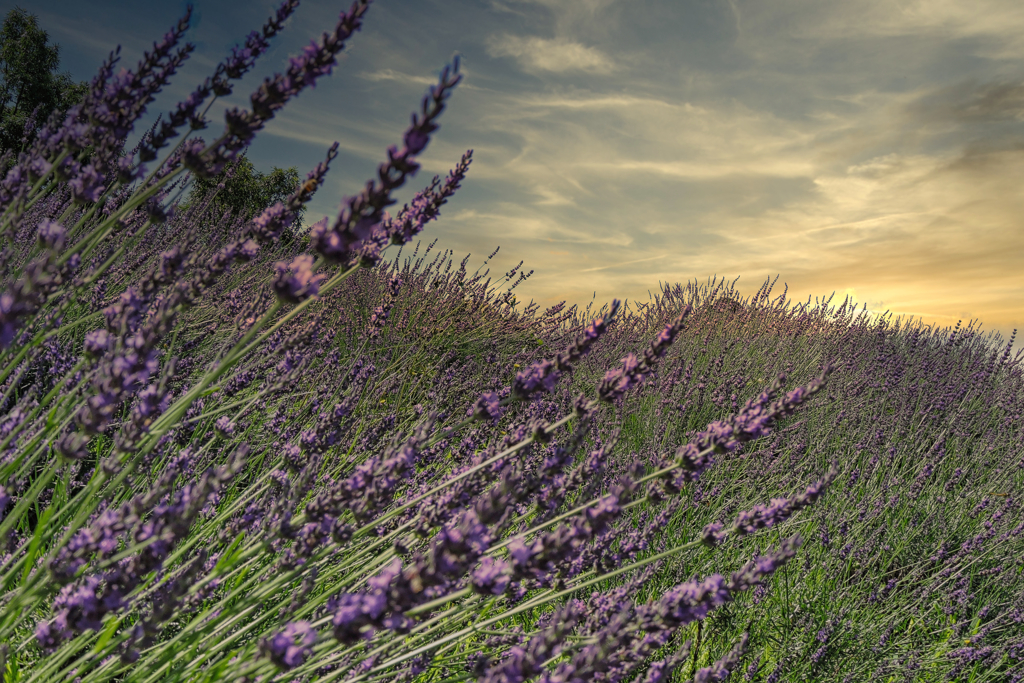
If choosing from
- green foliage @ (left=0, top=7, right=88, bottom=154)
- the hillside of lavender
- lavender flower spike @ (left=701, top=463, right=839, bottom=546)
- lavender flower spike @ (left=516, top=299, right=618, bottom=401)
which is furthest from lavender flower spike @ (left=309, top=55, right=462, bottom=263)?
green foliage @ (left=0, top=7, right=88, bottom=154)

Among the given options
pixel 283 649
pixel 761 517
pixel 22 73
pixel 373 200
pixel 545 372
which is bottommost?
pixel 283 649

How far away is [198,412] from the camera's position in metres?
2.37

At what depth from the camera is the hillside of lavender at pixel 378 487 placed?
968 millimetres

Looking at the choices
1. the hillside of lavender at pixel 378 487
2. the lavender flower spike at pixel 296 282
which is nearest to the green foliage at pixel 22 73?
the hillside of lavender at pixel 378 487

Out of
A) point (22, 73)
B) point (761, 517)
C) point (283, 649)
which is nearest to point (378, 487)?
point (283, 649)

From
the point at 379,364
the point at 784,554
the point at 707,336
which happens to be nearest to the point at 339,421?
the point at 784,554

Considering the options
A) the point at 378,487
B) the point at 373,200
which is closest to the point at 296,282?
the point at 373,200

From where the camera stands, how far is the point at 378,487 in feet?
3.92

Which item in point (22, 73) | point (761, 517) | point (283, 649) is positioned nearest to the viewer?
point (283, 649)

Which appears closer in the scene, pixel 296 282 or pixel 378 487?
pixel 296 282

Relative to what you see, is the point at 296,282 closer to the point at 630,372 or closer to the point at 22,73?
the point at 630,372

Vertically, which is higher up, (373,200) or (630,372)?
(373,200)

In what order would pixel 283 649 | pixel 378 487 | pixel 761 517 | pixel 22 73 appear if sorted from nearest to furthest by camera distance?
pixel 283 649 < pixel 378 487 < pixel 761 517 < pixel 22 73

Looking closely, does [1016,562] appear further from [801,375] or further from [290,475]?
[290,475]
